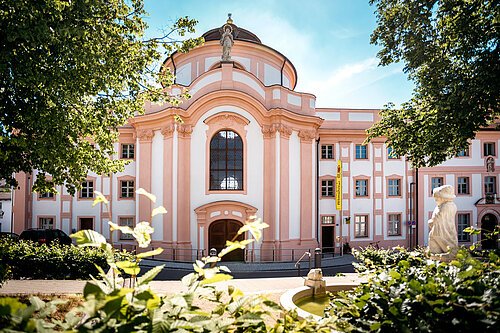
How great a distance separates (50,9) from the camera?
22.3 feet

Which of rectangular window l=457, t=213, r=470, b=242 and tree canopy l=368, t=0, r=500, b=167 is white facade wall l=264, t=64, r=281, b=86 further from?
rectangular window l=457, t=213, r=470, b=242

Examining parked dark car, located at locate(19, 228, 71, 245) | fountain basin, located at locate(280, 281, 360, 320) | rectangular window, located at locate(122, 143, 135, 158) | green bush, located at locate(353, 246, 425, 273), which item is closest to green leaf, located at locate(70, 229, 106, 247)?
green bush, located at locate(353, 246, 425, 273)

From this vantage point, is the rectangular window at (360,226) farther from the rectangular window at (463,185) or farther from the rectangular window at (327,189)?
the rectangular window at (463,185)

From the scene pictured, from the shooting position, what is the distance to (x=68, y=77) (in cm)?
749

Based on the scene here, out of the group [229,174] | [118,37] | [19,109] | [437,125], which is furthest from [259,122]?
[19,109]

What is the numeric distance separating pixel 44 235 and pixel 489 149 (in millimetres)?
32181

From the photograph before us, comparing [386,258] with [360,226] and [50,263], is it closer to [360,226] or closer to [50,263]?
[50,263]

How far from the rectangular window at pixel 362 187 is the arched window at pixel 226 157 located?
31.2 feet

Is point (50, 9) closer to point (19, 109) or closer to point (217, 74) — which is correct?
point (19, 109)

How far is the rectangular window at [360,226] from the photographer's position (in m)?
24.6

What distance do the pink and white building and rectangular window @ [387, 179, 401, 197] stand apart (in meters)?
0.07

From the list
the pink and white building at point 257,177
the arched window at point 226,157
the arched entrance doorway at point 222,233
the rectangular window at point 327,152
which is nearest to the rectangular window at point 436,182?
the pink and white building at point 257,177

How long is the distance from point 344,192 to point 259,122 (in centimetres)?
879

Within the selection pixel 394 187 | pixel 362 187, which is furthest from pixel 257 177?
pixel 394 187
